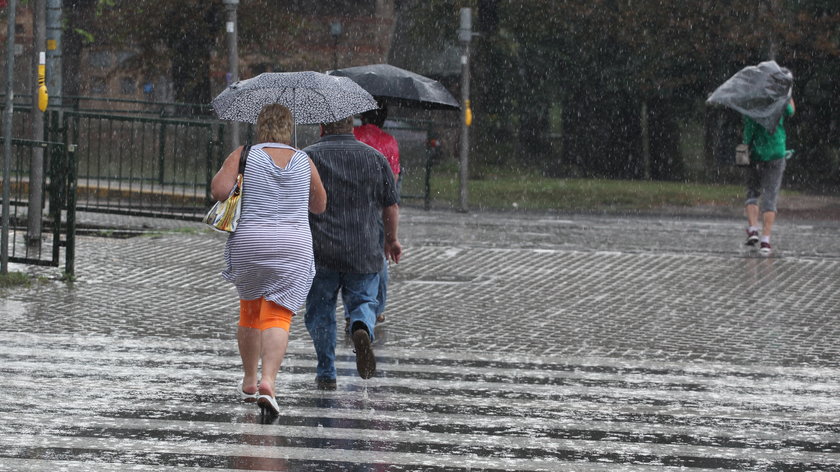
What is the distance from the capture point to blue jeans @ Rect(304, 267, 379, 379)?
866 centimetres

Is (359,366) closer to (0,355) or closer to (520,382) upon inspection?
(520,382)

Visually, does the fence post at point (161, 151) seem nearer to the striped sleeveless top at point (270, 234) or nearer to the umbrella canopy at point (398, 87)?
the umbrella canopy at point (398, 87)

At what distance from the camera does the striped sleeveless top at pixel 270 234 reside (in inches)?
310

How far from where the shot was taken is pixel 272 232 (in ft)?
25.8

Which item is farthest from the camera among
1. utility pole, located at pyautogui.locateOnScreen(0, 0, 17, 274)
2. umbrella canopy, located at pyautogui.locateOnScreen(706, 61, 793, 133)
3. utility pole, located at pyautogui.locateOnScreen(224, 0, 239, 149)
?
utility pole, located at pyautogui.locateOnScreen(224, 0, 239, 149)

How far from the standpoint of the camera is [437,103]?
11555 mm

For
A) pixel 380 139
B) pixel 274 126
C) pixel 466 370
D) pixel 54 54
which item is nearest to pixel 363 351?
pixel 466 370

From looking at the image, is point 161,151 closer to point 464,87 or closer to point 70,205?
point 70,205

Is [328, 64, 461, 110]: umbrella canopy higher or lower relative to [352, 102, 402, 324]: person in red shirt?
higher

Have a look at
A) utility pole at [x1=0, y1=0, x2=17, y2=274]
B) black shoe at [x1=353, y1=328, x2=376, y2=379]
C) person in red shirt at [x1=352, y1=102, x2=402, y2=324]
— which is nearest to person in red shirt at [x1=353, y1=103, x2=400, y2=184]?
person in red shirt at [x1=352, y1=102, x2=402, y2=324]

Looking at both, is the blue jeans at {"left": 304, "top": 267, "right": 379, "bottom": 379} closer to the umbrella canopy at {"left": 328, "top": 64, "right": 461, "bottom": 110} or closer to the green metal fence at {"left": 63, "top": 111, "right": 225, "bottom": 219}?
the umbrella canopy at {"left": 328, "top": 64, "right": 461, "bottom": 110}

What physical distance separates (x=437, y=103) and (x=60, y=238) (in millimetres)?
4033

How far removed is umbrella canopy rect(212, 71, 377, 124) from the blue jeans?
0.91 meters

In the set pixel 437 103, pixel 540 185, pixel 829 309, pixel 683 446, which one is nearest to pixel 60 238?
pixel 437 103
